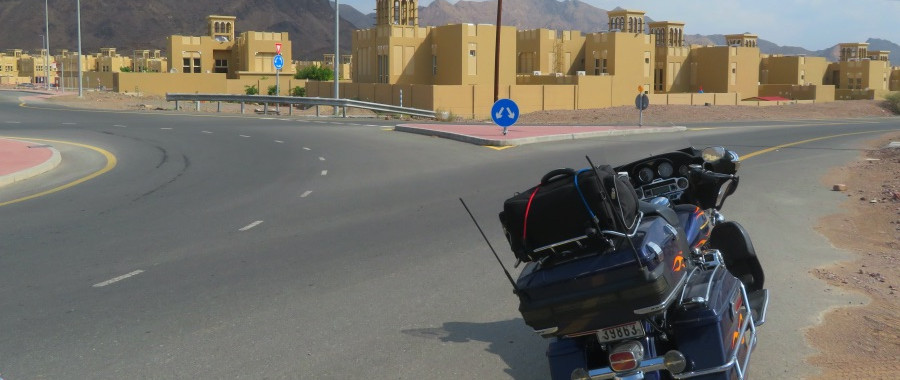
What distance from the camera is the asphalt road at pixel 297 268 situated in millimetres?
6320

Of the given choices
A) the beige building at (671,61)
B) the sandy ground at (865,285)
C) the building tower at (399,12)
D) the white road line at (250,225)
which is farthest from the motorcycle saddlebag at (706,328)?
the beige building at (671,61)

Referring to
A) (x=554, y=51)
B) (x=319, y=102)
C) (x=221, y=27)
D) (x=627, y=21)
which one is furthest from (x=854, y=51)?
(x=319, y=102)

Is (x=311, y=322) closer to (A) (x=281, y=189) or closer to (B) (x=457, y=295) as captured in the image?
(B) (x=457, y=295)

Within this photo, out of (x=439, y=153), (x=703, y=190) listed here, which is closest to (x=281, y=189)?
(x=439, y=153)

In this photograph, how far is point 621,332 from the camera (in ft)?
15.8

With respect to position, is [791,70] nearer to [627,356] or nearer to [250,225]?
[250,225]

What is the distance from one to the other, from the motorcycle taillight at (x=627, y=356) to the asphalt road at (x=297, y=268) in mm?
1266

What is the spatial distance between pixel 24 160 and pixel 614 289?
58.2ft

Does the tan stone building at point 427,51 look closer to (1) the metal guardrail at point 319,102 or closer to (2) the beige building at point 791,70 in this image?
(1) the metal guardrail at point 319,102

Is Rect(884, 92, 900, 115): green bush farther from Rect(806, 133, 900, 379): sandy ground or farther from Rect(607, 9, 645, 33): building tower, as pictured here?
Rect(806, 133, 900, 379): sandy ground

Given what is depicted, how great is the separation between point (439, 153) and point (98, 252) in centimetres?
1237

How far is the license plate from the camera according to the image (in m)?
4.77

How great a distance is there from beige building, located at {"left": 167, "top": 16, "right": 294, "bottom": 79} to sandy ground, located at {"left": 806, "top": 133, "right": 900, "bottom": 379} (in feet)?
223

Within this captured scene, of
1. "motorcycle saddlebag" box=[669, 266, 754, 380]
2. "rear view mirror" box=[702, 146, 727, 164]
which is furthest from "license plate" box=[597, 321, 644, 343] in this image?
"rear view mirror" box=[702, 146, 727, 164]
